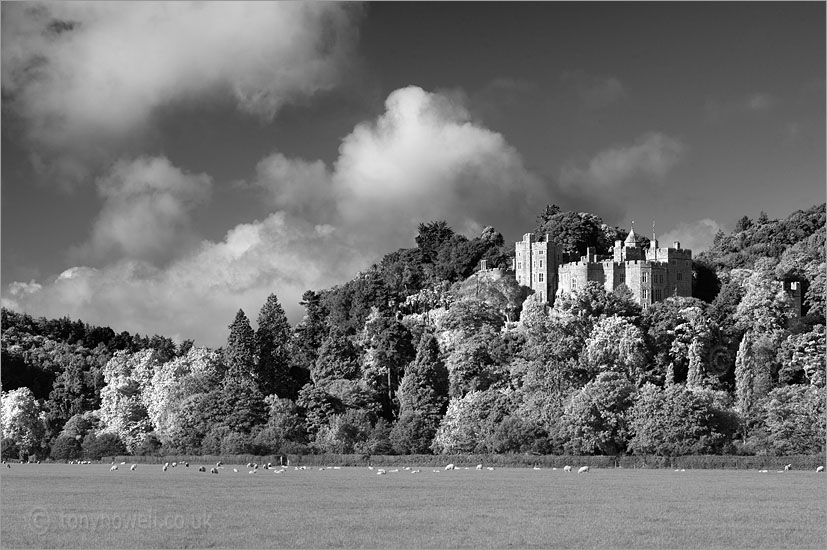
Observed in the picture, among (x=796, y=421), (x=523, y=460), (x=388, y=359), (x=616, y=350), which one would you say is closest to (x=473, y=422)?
(x=523, y=460)

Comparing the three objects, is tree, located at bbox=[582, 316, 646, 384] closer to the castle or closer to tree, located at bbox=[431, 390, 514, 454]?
tree, located at bbox=[431, 390, 514, 454]

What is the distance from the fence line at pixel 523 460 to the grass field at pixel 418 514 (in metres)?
19.1

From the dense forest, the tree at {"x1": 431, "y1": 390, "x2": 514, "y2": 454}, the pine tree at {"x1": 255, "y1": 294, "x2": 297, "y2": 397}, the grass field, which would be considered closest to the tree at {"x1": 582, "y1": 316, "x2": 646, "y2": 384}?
the dense forest

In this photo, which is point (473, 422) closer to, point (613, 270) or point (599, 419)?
point (599, 419)

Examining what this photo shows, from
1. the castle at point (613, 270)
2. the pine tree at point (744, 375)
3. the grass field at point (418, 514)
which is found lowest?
the grass field at point (418, 514)

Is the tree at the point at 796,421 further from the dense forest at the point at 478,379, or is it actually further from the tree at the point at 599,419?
the tree at the point at 599,419

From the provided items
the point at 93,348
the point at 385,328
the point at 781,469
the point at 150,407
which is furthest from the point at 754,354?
the point at 93,348

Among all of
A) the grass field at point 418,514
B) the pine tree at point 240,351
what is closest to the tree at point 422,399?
the pine tree at point 240,351

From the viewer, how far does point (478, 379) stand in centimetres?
10406

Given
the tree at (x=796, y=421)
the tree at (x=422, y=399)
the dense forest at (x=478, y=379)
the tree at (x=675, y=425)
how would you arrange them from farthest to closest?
the tree at (x=422, y=399), the dense forest at (x=478, y=379), the tree at (x=675, y=425), the tree at (x=796, y=421)

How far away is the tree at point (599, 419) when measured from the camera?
84438 mm

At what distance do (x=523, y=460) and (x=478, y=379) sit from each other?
2076 cm

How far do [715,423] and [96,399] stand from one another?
2664 inches

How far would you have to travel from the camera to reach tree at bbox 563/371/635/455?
84.4 m
